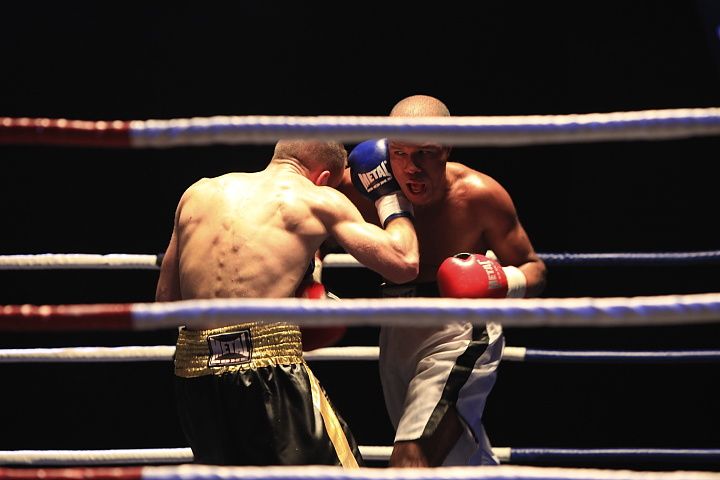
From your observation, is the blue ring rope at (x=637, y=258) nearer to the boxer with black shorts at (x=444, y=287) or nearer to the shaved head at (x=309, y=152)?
the boxer with black shorts at (x=444, y=287)

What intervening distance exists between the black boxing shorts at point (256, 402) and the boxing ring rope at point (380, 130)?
84 centimetres

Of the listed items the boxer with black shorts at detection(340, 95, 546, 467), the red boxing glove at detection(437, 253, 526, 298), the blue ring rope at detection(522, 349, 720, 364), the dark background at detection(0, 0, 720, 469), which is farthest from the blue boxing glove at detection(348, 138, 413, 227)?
the dark background at detection(0, 0, 720, 469)

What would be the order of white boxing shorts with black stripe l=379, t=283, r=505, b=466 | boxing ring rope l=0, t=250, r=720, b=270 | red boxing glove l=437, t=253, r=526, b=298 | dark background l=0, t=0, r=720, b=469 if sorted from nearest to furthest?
boxing ring rope l=0, t=250, r=720, b=270 < red boxing glove l=437, t=253, r=526, b=298 < white boxing shorts with black stripe l=379, t=283, r=505, b=466 < dark background l=0, t=0, r=720, b=469

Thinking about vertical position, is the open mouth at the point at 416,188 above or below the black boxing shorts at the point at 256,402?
above

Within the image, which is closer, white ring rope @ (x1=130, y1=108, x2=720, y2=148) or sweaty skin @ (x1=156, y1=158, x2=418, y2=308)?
→ white ring rope @ (x1=130, y1=108, x2=720, y2=148)

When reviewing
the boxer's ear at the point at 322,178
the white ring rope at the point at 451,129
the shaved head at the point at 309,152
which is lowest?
the boxer's ear at the point at 322,178

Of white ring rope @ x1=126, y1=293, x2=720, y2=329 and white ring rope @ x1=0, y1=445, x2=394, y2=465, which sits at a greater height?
white ring rope @ x1=126, y1=293, x2=720, y2=329

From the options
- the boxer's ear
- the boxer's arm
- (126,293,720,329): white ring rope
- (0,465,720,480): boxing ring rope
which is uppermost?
the boxer's ear

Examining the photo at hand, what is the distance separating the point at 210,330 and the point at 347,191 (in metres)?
0.76

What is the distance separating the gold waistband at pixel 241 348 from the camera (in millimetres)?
1845

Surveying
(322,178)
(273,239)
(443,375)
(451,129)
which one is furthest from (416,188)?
(451,129)

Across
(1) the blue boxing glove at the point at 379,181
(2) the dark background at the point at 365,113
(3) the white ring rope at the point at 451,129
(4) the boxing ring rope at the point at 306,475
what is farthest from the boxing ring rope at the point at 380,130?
(2) the dark background at the point at 365,113

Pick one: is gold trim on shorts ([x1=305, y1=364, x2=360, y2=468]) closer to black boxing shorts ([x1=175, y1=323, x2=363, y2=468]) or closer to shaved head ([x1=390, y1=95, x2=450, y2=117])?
black boxing shorts ([x1=175, y1=323, x2=363, y2=468])

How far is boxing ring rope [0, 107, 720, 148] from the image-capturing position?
1039mm
